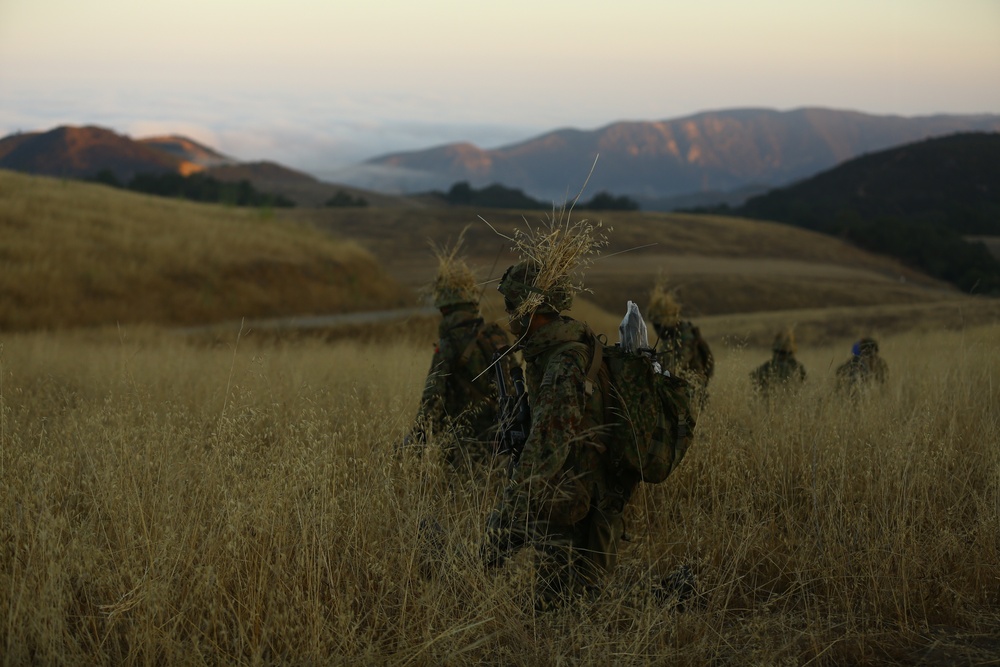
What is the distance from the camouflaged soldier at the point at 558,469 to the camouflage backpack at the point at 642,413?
0.21ft

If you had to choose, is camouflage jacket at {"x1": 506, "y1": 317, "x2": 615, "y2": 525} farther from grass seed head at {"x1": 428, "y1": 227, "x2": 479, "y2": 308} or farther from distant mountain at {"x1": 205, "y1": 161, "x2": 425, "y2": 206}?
distant mountain at {"x1": 205, "y1": 161, "x2": 425, "y2": 206}

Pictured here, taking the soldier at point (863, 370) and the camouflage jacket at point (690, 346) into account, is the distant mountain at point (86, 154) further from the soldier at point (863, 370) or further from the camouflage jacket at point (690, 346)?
the soldier at point (863, 370)

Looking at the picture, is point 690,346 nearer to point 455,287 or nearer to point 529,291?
point 455,287

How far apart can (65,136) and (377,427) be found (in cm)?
6643

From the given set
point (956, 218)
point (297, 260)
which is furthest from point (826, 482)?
point (956, 218)

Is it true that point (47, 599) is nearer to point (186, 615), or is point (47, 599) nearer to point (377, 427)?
point (186, 615)

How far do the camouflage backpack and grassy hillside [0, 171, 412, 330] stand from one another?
1571 cm

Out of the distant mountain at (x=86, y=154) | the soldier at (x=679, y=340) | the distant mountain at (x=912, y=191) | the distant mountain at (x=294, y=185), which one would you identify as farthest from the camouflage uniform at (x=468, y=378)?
the distant mountain at (x=294, y=185)

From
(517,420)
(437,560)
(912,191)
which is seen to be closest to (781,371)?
(517,420)

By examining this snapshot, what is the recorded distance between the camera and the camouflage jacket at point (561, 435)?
11.8 ft

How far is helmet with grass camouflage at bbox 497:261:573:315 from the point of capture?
3.88 m

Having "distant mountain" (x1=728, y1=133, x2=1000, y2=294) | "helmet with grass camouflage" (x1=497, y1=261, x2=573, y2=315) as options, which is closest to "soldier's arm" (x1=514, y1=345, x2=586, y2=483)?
"helmet with grass camouflage" (x1=497, y1=261, x2=573, y2=315)

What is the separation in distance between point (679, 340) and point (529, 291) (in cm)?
338

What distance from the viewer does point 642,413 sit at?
378 centimetres
